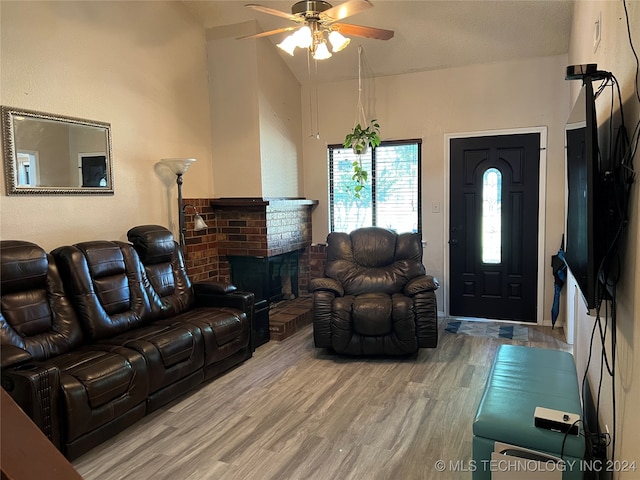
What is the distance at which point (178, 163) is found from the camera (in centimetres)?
400

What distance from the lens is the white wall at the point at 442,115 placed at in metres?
4.48

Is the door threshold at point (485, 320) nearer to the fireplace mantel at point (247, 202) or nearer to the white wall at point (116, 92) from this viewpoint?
the fireplace mantel at point (247, 202)

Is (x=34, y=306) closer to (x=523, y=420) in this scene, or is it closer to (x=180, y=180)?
(x=180, y=180)

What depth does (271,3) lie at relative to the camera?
4.19 m

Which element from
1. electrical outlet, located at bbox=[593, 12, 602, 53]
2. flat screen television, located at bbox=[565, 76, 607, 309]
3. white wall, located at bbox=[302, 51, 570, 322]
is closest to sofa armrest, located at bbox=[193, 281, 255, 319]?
white wall, located at bbox=[302, 51, 570, 322]

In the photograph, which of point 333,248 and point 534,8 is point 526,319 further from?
point 534,8

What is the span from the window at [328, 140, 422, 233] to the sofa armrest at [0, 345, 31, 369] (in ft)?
12.1

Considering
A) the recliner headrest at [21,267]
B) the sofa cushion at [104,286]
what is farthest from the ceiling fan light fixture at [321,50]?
the recliner headrest at [21,267]

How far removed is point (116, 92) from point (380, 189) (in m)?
2.85

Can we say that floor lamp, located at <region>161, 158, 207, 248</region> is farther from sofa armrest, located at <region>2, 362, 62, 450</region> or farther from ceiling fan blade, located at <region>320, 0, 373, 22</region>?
sofa armrest, located at <region>2, 362, 62, 450</region>

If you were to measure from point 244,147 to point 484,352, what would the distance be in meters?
2.96

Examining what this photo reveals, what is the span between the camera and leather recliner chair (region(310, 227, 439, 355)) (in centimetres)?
372

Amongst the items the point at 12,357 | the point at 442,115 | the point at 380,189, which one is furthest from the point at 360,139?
the point at 12,357

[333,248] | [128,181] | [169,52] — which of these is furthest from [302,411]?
[169,52]
